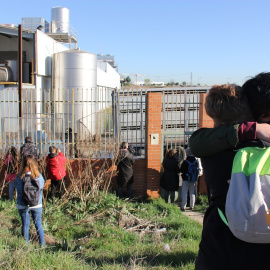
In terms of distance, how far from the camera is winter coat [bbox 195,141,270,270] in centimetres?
150

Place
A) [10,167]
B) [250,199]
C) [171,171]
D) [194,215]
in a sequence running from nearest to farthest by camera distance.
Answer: [250,199], [194,215], [10,167], [171,171]

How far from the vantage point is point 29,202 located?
5.09 m

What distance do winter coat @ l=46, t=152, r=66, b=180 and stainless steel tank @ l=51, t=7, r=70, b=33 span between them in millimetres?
18909

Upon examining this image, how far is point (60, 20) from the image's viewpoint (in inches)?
974

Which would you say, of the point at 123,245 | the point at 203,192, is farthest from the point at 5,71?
the point at 123,245

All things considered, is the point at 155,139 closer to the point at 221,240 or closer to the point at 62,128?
the point at 62,128

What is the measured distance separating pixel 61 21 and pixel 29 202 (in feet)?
72.5

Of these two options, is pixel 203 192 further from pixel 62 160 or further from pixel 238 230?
pixel 238 230

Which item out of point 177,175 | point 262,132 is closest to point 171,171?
point 177,175

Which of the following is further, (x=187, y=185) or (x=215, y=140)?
(x=187, y=185)

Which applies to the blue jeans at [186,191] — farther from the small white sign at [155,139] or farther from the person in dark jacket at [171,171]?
the small white sign at [155,139]

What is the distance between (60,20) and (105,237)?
22424mm

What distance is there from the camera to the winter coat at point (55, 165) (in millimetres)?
7410

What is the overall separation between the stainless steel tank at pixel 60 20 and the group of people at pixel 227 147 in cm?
2440
